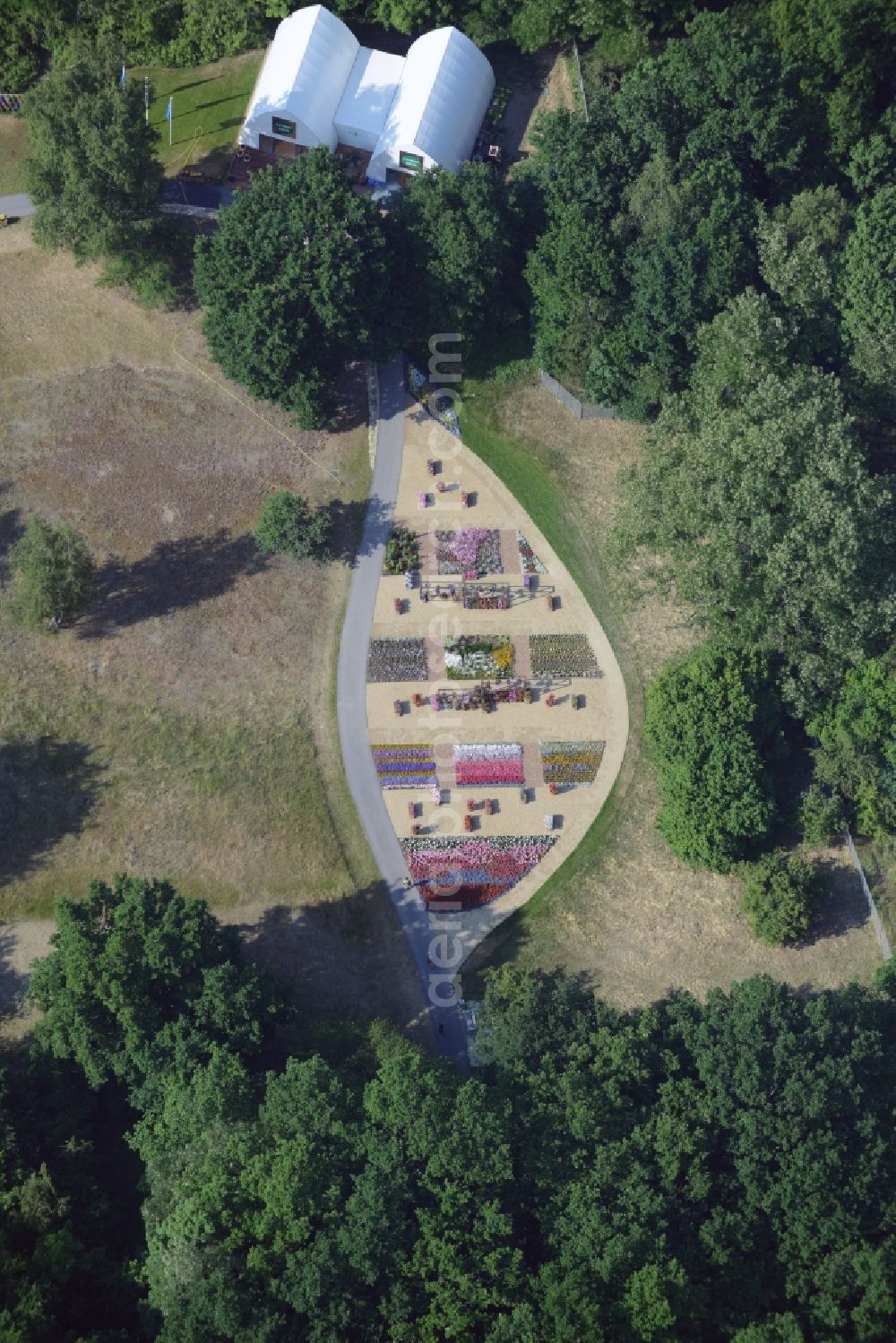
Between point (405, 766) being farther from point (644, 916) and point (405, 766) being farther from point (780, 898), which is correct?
point (780, 898)

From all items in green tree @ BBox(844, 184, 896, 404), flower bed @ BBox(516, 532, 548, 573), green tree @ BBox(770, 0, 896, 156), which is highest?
green tree @ BBox(770, 0, 896, 156)

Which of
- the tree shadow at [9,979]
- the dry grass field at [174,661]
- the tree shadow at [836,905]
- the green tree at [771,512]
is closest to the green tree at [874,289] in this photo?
the green tree at [771,512]

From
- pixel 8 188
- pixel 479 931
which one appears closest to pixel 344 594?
pixel 479 931

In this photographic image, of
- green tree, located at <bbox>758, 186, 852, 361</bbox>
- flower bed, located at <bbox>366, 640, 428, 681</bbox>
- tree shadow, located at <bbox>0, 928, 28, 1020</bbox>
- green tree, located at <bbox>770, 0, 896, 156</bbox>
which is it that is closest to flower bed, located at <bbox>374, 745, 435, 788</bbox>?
flower bed, located at <bbox>366, 640, 428, 681</bbox>

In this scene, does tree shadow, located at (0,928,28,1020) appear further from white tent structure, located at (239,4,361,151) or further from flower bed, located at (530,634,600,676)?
white tent structure, located at (239,4,361,151)

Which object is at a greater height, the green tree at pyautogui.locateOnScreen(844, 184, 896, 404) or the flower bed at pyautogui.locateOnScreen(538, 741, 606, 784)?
the green tree at pyautogui.locateOnScreen(844, 184, 896, 404)

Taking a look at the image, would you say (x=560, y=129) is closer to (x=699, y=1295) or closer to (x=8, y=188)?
(x=8, y=188)

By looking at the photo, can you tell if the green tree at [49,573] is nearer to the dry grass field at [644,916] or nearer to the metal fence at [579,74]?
the dry grass field at [644,916]
